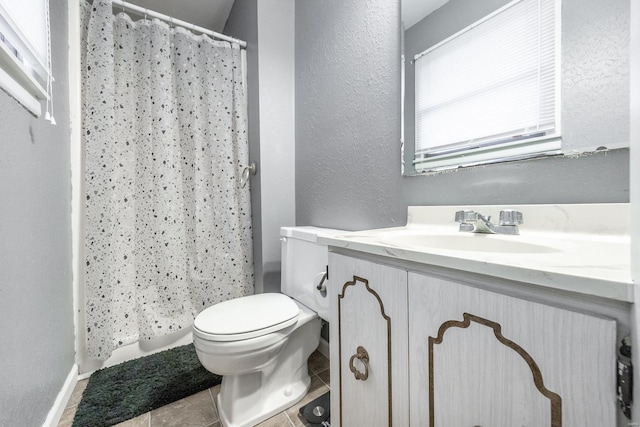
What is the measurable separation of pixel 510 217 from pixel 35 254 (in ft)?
4.92

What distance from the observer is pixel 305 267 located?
1.23 meters

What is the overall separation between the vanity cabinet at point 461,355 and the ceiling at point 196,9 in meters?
2.16

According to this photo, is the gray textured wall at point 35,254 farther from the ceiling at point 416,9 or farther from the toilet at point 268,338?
the ceiling at point 416,9

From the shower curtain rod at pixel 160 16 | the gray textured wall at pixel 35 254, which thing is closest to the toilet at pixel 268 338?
the gray textured wall at pixel 35 254

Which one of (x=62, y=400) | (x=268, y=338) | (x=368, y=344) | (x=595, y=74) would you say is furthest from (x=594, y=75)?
(x=62, y=400)

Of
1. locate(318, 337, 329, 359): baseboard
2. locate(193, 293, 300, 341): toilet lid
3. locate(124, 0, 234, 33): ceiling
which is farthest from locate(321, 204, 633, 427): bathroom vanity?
locate(124, 0, 234, 33): ceiling

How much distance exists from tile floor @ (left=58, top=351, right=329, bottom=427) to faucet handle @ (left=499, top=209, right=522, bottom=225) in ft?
3.42

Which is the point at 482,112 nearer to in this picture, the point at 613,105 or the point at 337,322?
the point at 613,105

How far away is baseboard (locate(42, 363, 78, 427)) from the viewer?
0.97 m

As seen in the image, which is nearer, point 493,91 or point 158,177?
point 493,91

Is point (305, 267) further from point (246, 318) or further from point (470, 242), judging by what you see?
point (470, 242)

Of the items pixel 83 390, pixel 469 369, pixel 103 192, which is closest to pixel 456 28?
pixel 469 369

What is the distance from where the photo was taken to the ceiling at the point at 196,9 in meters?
1.82

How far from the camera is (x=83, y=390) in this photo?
1.22 metres
